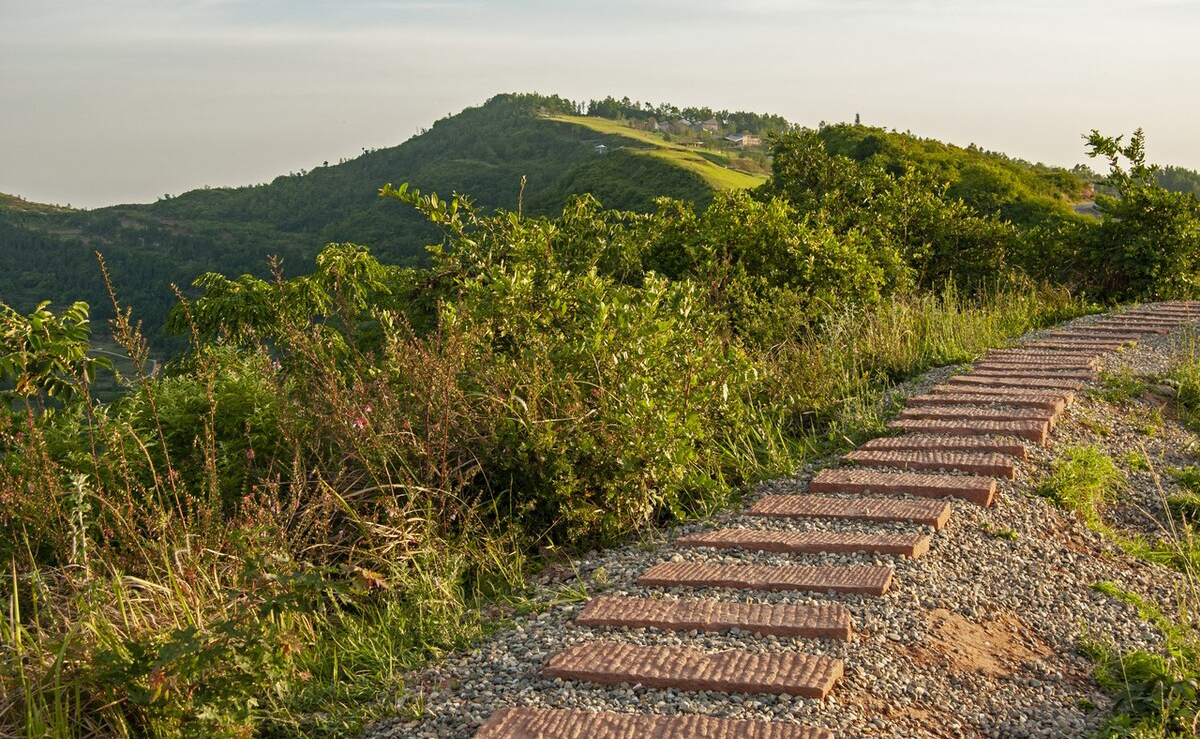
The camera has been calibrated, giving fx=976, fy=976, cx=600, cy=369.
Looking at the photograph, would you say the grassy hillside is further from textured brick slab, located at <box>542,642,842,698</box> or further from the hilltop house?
textured brick slab, located at <box>542,642,842,698</box>

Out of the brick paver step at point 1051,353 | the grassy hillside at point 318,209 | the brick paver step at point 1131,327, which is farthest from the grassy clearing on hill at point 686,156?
the brick paver step at point 1051,353

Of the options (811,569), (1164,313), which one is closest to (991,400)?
(811,569)

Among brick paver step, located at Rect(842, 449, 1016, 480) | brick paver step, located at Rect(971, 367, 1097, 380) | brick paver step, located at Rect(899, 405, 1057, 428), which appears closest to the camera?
brick paver step, located at Rect(842, 449, 1016, 480)

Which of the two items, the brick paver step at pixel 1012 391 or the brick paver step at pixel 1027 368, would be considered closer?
the brick paver step at pixel 1012 391

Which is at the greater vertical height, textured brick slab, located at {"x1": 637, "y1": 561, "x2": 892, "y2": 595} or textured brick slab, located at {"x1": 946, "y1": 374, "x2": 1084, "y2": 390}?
textured brick slab, located at {"x1": 946, "y1": 374, "x2": 1084, "y2": 390}

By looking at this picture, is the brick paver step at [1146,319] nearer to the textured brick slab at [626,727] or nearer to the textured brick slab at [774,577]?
the textured brick slab at [774,577]

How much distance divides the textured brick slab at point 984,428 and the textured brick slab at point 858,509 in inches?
40.8

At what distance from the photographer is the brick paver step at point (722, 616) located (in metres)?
2.80

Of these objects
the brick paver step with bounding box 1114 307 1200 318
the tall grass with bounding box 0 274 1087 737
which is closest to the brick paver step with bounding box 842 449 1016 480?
the tall grass with bounding box 0 274 1087 737

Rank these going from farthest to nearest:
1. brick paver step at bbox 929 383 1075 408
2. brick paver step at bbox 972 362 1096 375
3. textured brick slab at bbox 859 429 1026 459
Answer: brick paver step at bbox 972 362 1096 375 → brick paver step at bbox 929 383 1075 408 → textured brick slab at bbox 859 429 1026 459

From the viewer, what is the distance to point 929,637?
2.85 meters

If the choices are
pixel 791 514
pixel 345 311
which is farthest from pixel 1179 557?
pixel 345 311

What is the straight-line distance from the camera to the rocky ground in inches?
98.5

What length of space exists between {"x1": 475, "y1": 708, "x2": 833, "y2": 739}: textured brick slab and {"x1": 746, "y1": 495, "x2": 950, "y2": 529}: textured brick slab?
1529 millimetres
